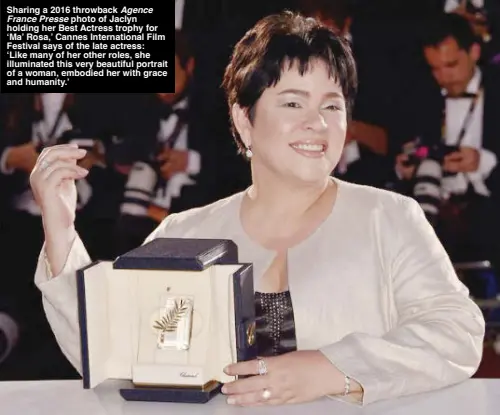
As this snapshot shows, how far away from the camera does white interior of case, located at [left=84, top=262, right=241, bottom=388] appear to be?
123cm

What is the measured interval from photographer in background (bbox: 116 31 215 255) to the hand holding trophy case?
1.46 m

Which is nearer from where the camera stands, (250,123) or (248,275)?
(248,275)

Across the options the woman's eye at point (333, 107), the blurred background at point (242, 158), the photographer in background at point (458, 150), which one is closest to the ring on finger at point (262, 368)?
the woman's eye at point (333, 107)

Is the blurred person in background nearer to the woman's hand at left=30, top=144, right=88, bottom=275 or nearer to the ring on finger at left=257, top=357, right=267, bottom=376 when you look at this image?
the woman's hand at left=30, top=144, right=88, bottom=275

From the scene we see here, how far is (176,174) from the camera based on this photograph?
2.75m

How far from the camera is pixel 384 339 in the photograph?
131 cm

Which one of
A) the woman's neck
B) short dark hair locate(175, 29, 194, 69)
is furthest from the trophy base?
short dark hair locate(175, 29, 194, 69)

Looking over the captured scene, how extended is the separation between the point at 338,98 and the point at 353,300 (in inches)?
15.9

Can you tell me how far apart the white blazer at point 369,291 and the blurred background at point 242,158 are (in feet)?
3.23

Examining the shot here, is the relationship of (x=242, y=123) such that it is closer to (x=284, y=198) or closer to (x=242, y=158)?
(x=284, y=198)

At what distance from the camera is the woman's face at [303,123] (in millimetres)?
1626

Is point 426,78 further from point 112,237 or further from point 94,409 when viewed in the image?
point 94,409

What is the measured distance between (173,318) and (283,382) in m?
0.19

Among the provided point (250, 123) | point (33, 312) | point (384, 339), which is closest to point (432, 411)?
point (384, 339)
